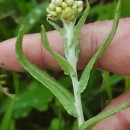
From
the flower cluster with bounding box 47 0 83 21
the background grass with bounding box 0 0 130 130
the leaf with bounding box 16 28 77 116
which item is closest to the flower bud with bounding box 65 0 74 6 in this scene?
the flower cluster with bounding box 47 0 83 21

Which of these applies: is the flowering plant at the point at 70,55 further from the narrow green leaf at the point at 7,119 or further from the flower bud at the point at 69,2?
the narrow green leaf at the point at 7,119

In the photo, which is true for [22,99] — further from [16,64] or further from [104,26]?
[104,26]

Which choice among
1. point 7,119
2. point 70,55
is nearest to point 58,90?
point 70,55

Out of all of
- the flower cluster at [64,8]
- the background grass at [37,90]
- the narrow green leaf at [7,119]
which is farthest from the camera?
the background grass at [37,90]

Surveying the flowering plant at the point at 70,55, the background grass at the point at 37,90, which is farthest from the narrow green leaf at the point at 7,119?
the flowering plant at the point at 70,55

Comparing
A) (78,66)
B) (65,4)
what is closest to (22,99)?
(78,66)

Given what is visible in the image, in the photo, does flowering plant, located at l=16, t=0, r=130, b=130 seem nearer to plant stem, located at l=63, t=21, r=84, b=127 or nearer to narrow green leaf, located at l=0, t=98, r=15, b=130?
plant stem, located at l=63, t=21, r=84, b=127

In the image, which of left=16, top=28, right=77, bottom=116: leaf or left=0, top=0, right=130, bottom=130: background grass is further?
left=0, top=0, right=130, bottom=130: background grass

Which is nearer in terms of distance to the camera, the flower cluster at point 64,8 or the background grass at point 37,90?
the flower cluster at point 64,8
